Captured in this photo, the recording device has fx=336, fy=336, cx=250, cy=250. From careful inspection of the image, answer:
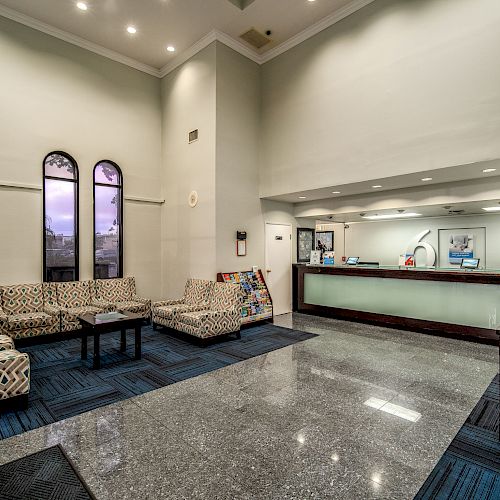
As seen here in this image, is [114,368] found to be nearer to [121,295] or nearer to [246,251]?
[121,295]

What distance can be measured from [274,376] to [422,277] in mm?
3486

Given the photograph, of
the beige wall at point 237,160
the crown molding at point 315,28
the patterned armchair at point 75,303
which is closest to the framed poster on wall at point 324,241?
the beige wall at point 237,160

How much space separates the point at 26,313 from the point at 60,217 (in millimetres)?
1857

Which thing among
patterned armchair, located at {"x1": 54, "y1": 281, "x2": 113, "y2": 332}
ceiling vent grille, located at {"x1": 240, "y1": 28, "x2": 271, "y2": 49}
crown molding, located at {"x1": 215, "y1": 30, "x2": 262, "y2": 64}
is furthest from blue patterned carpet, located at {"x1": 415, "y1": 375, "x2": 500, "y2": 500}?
crown molding, located at {"x1": 215, "y1": 30, "x2": 262, "y2": 64}

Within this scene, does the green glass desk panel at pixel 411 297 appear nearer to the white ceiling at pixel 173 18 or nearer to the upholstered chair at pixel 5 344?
the white ceiling at pixel 173 18

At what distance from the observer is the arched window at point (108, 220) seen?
6902 mm

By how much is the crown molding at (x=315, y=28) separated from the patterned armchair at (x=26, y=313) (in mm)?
6493

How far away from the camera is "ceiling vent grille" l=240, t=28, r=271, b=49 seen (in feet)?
21.2

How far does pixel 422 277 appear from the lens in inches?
232

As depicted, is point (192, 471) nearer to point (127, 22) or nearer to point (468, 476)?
point (468, 476)

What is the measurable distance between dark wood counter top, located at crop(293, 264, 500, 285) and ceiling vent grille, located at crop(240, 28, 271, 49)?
479 cm

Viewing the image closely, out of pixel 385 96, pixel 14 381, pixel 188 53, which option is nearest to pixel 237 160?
pixel 188 53

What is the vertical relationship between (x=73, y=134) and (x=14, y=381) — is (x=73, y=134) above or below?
above

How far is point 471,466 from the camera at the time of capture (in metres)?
2.40
